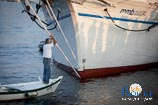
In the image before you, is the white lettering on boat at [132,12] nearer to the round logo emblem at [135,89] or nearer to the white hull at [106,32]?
the white hull at [106,32]

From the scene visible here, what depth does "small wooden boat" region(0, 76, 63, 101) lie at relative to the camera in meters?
14.0

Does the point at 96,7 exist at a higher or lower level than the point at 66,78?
higher

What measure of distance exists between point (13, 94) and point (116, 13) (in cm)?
644

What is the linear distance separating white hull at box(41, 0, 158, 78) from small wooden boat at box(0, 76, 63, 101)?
2432 millimetres

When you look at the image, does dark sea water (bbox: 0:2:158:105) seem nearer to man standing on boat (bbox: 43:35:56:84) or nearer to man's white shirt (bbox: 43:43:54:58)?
man standing on boat (bbox: 43:35:56:84)

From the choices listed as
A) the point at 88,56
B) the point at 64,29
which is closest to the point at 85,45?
the point at 88,56

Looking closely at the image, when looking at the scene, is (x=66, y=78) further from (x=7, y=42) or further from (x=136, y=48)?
(x=7, y=42)

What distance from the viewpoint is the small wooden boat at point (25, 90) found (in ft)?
46.0

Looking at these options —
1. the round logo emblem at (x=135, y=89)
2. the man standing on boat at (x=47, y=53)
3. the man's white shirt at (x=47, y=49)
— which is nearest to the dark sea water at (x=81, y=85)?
the round logo emblem at (x=135, y=89)

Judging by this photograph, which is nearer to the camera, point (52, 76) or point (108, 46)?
point (108, 46)

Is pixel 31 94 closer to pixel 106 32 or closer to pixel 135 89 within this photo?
pixel 135 89

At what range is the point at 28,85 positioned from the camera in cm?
1547

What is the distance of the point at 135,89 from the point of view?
16469 millimetres

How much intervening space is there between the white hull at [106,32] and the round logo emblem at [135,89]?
1798mm
